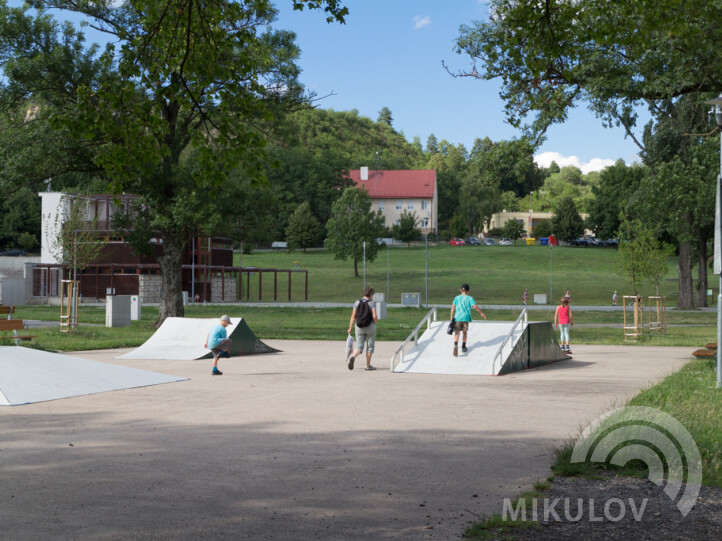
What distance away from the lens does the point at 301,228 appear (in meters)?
98.8

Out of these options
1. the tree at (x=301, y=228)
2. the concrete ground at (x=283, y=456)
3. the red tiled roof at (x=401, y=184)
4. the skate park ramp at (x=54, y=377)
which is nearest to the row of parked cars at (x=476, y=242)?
the red tiled roof at (x=401, y=184)

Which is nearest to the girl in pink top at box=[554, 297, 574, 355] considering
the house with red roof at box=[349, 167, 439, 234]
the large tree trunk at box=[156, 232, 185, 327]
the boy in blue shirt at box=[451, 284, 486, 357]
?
the boy in blue shirt at box=[451, 284, 486, 357]

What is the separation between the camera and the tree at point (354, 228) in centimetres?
7856

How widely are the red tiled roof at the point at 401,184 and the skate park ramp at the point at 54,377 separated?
111m

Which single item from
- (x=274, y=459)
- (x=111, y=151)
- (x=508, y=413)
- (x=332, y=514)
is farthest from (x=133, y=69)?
(x=332, y=514)

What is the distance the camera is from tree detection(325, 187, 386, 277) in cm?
7856

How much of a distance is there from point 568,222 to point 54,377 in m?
101

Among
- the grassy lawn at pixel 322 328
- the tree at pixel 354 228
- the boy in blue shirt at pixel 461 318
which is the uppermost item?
the tree at pixel 354 228

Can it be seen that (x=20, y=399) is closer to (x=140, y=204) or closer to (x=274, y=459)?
(x=274, y=459)

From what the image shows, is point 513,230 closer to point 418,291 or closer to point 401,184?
point 401,184

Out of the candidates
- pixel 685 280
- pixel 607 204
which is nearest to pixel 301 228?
pixel 607 204

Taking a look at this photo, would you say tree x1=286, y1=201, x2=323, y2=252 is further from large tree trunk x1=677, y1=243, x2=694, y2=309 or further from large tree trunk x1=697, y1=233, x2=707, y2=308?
large tree trunk x1=677, y1=243, x2=694, y2=309

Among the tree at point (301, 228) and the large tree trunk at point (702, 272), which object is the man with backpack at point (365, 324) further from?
the tree at point (301, 228)

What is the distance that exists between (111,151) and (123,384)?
4.02m
